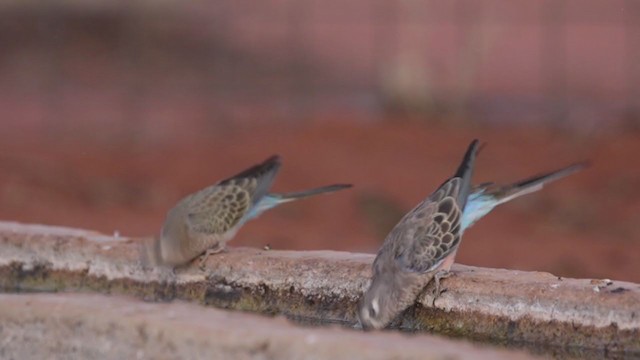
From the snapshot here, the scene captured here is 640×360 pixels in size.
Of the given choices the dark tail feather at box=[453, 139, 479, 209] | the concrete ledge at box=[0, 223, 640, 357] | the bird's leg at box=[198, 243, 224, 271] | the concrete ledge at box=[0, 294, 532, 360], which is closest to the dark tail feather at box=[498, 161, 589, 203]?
the dark tail feather at box=[453, 139, 479, 209]

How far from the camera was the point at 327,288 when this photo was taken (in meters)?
5.76

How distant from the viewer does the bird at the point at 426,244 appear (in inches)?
212

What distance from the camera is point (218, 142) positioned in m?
15.9

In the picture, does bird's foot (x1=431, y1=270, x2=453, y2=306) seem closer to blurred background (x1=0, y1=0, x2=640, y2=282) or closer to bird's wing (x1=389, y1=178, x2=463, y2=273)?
bird's wing (x1=389, y1=178, x2=463, y2=273)

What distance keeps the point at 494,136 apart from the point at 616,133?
1317mm

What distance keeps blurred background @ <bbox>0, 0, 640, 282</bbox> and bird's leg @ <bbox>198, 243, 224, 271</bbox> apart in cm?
403

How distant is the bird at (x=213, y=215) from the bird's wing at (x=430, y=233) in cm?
75

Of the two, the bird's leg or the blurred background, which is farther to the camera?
the blurred background

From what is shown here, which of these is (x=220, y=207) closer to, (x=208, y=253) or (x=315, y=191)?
(x=315, y=191)

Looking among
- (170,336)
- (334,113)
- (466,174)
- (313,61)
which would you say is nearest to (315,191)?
(466,174)

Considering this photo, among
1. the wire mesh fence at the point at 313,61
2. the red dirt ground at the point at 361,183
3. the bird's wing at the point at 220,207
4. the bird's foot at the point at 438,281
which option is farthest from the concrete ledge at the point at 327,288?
the wire mesh fence at the point at 313,61

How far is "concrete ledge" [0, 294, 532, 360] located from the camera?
4062 millimetres

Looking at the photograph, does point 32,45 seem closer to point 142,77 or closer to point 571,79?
point 142,77

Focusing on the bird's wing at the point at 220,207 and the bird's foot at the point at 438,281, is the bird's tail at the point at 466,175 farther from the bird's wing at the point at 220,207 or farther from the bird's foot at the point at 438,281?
the bird's wing at the point at 220,207
